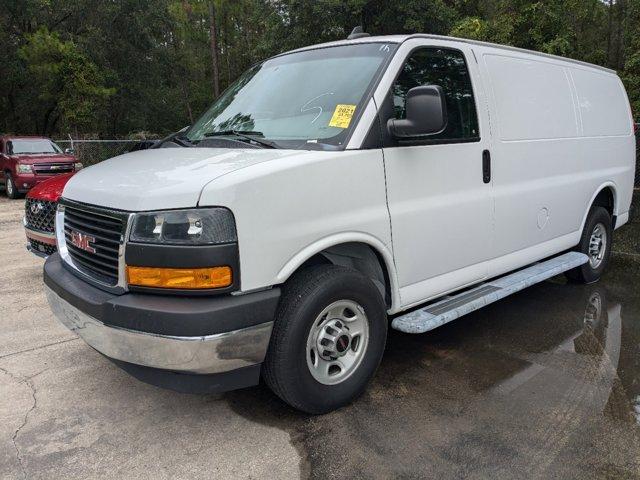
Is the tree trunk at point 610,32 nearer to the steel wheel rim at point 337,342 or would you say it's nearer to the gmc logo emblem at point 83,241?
the steel wheel rim at point 337,342

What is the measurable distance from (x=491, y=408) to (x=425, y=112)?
1.78m

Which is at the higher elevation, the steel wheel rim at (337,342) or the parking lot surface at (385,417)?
the steel wheel rim at (337,342)

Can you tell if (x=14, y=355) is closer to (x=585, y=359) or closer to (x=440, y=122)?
(x=440, y=122)

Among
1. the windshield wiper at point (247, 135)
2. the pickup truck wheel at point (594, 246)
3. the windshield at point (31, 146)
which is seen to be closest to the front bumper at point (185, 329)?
the windshield wiper at point (247, 135)

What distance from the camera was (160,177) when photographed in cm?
289

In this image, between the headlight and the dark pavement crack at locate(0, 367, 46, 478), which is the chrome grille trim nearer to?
the headlight

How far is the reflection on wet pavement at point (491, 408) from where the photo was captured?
2.76m

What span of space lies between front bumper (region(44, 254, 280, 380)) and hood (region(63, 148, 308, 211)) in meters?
0.48

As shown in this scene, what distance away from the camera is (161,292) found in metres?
2.69

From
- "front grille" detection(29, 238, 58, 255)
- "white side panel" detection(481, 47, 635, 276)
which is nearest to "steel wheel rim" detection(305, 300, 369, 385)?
"white side panel" detection(481, 47, 635, 276)

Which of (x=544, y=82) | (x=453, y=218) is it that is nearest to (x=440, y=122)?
(x=453, y=218)

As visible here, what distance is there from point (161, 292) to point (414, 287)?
1.63m

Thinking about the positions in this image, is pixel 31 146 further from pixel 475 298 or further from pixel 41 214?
pixel 475 298

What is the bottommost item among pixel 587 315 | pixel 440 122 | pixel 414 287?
pixel 587 315
